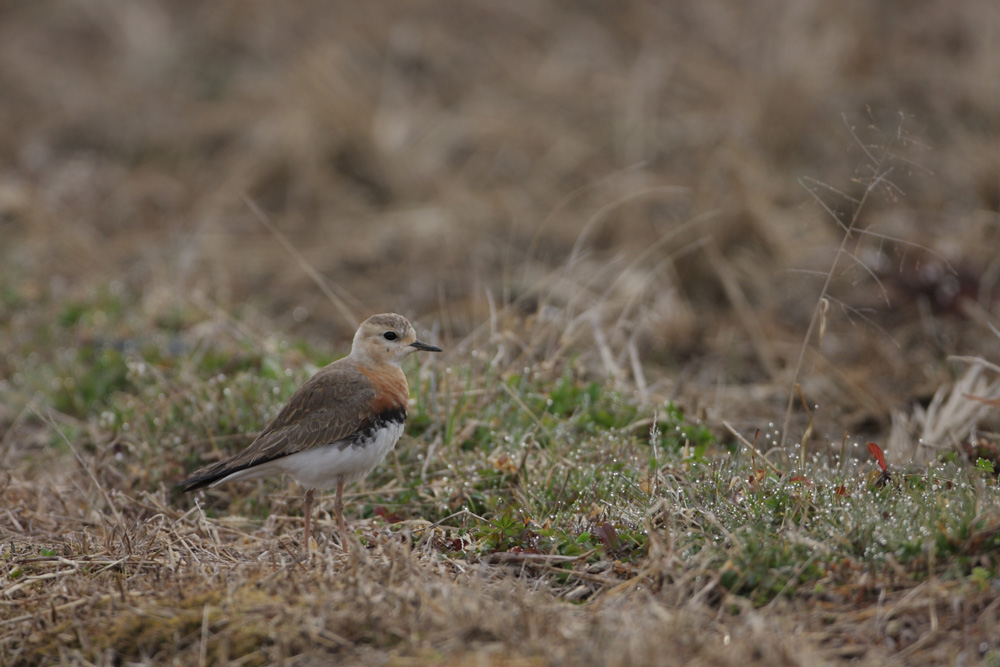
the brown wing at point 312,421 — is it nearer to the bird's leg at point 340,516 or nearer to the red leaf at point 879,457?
the bird's leg at point 340,516

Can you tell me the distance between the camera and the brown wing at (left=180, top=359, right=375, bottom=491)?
16.1 ft

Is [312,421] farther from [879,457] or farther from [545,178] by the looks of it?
[545,178]

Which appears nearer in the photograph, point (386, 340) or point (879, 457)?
point (879, 457)

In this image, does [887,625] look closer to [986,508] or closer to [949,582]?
[949,582]

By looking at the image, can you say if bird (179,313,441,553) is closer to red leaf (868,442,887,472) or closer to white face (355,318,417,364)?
white face (355,318,417,364)

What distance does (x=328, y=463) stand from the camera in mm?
4875

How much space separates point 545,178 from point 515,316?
464cm

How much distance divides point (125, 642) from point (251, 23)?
13.3 m

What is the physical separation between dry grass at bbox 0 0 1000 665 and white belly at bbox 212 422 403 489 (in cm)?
33

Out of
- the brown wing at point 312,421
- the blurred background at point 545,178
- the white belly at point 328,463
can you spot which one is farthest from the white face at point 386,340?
the blurred background at point 545,178

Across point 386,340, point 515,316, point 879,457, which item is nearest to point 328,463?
point 386,340

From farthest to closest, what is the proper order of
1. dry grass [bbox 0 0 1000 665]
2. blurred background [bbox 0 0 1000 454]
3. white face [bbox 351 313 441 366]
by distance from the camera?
1. blurred background [bbox 0 0 1000 454]
2. white face [bbox 351 313 441 366]
3. dry grass [bbox 0 0 1000 665]

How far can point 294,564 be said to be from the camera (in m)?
4.39

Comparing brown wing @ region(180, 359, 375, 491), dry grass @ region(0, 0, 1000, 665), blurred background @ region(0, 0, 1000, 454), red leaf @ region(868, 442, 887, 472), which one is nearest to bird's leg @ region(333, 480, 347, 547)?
dry grass @ region(0, 0, 1000, 665)
